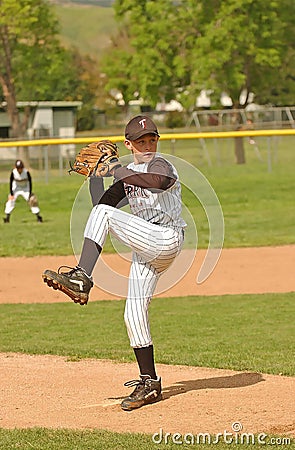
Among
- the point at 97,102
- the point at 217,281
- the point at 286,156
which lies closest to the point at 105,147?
the point at 217,281

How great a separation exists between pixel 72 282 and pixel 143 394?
37.9 inches

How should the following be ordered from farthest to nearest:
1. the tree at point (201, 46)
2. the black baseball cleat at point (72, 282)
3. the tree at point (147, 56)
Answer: the tree at point (147, 56)
the tree at point (201, 46)
the black baseball cleat at point (72, 282)

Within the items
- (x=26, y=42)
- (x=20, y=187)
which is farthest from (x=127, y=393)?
(x=26, y=42)

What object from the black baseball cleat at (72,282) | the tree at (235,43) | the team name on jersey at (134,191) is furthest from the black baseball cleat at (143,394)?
the tree at (235,43)

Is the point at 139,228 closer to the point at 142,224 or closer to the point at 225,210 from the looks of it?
the point at 142,224

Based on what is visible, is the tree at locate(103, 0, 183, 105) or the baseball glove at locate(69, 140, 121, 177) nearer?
the baseball glove at locate(69, 140, 121, 177)

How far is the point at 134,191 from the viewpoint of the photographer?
5.14m

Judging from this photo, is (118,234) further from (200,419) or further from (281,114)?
(281,114)

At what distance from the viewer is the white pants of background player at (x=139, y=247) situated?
4996 millimetres

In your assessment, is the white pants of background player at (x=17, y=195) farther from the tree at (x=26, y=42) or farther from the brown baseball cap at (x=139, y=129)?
the tree at (x=26, y=42)

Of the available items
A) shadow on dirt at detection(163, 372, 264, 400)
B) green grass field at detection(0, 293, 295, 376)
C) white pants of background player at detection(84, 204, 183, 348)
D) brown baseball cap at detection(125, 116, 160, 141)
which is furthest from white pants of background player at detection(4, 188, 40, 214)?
brown baseball cap at detection(125, 116, 160, 141)

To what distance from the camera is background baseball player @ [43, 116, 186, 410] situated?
495cm

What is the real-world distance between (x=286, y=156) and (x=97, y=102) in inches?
2121

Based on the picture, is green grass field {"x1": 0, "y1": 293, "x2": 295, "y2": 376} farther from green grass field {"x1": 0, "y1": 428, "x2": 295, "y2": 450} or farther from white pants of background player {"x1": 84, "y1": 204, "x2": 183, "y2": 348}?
green grass field {"x1": 0, "y1": 428, "x2": 295, "y2": 450}
